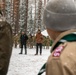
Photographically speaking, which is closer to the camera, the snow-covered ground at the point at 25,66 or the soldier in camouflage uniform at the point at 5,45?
the soldier in camouflage uniform at the point at 5,45

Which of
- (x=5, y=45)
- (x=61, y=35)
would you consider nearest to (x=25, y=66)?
(x=5, y=45)

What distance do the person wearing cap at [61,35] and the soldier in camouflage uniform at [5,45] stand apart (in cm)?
113

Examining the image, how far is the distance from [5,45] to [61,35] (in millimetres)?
1355

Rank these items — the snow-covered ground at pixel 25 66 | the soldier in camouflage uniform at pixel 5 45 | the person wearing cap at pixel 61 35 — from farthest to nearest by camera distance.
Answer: the snow-covered ground at pixel 25 66, the soldier in camouflage uniform at pixel 5 45, the person wearing cap at pixel 61 35

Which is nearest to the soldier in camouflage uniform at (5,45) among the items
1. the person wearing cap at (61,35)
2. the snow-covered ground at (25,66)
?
the person wearing cap at (61,35)

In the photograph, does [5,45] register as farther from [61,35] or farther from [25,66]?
[25,66]

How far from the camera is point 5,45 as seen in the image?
10.0ft

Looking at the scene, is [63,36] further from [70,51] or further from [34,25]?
[34,25]

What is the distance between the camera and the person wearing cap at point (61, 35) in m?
1.60

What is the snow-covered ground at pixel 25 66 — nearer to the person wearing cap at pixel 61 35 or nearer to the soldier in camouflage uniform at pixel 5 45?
the soldier in camouflage uniform at pixel 5 45

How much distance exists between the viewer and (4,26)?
3096 millimetres

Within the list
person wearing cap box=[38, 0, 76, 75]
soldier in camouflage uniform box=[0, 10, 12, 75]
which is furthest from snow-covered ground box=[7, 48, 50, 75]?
person wearing cap box=[38, 0, 76, 75]

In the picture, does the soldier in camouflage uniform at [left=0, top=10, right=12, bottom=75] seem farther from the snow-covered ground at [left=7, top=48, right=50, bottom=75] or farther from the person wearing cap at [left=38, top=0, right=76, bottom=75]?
the snow-covered ground at [left=7, top=48, right=50, bottom=75]

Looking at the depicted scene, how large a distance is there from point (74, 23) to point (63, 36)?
184mm
